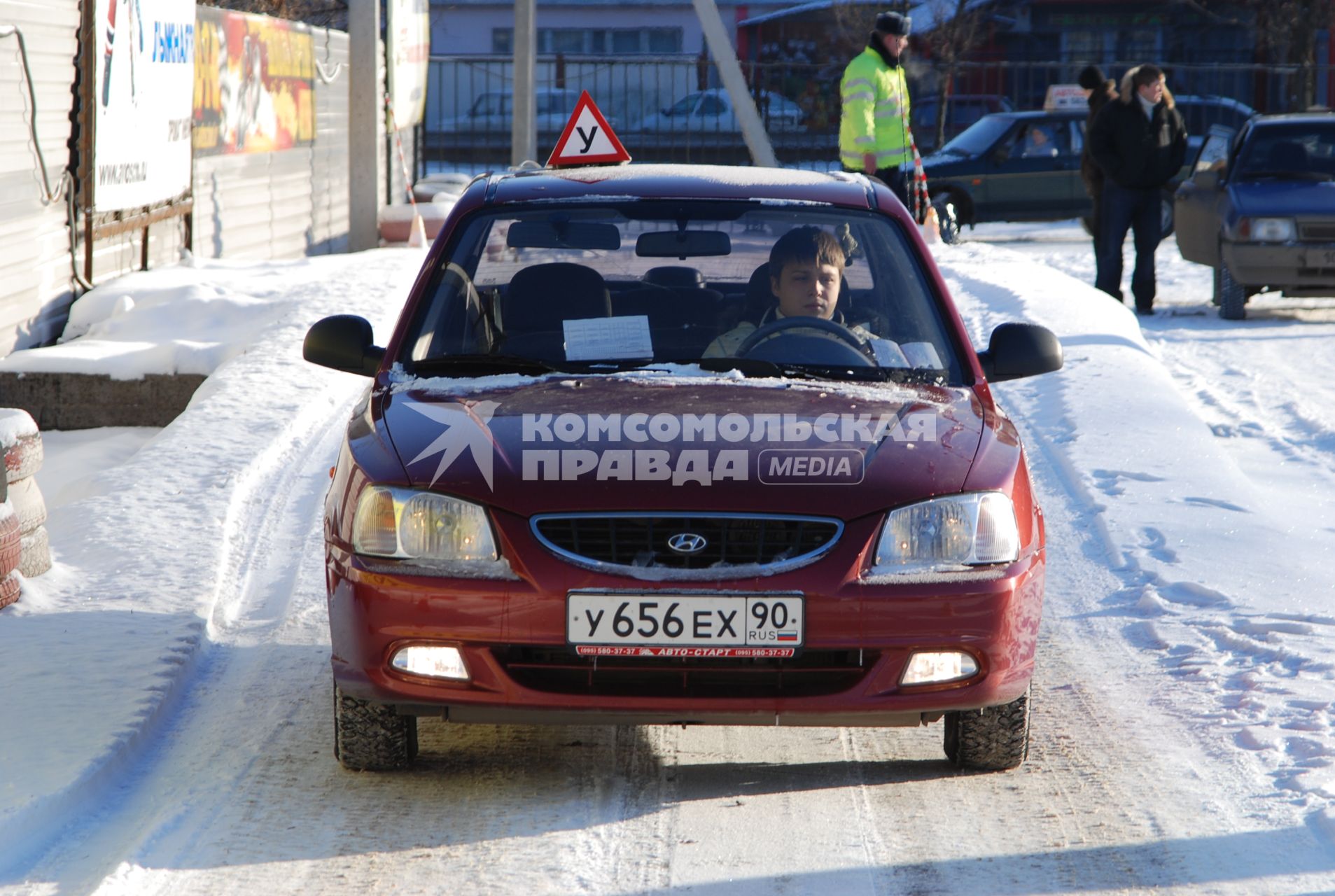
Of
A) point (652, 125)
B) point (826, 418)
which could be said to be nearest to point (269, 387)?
point (826, 418)

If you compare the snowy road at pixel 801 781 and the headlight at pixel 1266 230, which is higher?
the headlight at pixel 1266 230

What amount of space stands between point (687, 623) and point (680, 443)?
447 millimetres

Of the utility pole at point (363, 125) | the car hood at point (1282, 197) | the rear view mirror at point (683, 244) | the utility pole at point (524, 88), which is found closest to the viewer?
the rear view mirror at point (683, 244)

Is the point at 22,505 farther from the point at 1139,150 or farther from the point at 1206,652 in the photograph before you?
the point at 1139,150

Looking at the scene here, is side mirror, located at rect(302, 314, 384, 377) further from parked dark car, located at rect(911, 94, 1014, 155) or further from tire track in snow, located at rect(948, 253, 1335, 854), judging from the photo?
parked dark car, located at rect(911, 94, 1014, 155)

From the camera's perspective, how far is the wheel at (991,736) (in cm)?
415

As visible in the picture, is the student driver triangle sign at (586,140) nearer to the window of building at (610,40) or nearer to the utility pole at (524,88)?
the utility pole at (524,88)

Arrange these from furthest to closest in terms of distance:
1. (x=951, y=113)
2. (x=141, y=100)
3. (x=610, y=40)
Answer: (x=610, y=40)
(x=951, y=113)
(x=141, y=100)

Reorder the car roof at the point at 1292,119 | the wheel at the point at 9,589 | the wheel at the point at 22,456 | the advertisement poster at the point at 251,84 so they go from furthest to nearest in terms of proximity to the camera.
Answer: the car roof at the point at 1292,119, the advertisement poster at the point at 251,84, the wheel at the point at 22,456, the wheel at the point at 9,589

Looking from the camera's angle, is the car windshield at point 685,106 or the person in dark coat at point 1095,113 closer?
the person in dark coat at point 1095,113

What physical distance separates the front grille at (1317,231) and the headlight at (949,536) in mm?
10425

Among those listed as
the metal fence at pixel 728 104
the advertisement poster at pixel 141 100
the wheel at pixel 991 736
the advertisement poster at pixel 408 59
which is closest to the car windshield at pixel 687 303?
the wheel at pixel 991 736

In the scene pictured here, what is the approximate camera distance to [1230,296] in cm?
1357

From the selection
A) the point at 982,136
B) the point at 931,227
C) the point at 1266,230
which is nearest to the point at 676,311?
the point at 1266,230
